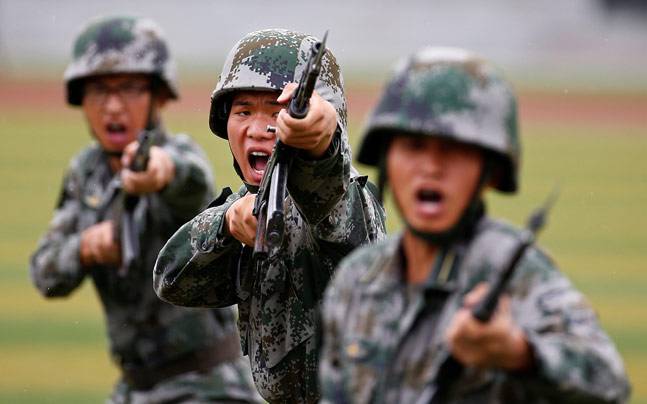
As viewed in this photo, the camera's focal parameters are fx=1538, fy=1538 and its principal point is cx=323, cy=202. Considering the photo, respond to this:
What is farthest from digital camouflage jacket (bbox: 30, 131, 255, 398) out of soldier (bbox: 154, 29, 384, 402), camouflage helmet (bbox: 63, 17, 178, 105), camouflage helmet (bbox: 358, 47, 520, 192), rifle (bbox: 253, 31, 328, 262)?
camouflage helmet (bbox: 358, 47, 520, 192)

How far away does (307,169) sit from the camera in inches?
201

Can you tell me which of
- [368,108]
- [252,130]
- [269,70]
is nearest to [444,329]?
[252,130]

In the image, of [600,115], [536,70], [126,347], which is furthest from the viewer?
[536,70]

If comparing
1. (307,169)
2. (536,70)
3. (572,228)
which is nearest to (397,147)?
(307,169)

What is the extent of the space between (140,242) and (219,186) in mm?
15856

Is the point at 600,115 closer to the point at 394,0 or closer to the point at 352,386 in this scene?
the point at 394,0

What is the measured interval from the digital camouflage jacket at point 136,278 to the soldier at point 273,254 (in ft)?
7.50

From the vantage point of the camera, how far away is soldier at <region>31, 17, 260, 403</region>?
8383 millimetres

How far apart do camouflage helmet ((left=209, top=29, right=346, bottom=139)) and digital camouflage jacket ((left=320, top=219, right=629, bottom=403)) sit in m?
1.62

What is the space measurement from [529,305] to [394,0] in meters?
50.3

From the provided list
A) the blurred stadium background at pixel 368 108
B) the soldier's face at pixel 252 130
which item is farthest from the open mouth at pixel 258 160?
the blurred stadium background at pixel 368 108

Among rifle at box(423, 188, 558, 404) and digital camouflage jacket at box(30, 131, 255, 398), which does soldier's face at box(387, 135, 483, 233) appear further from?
digital camouflage jacket at box(30, 131, 255, 398)

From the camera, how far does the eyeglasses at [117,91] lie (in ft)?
28.7

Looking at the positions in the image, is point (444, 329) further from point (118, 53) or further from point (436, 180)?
point (118, 53)
